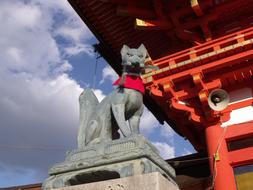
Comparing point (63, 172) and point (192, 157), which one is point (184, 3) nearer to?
point (192, 157)

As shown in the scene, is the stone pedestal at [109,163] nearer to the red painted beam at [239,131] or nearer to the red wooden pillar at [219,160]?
the red wooden pillar at [219,160]

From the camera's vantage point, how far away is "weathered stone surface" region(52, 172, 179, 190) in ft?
10.1

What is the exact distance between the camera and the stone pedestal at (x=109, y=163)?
10.8ft

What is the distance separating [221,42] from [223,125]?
1.62 metres

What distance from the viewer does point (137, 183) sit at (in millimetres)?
3135

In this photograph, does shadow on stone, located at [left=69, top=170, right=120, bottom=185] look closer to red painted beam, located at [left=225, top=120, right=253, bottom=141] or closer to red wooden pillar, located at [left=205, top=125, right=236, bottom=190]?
red wooden pillar, located at [left=205, top=125, right=236, bottom=190]

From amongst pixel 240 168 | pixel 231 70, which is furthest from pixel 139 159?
pixel 231 70

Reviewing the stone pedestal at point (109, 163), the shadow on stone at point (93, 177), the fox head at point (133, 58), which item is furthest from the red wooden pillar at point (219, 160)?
the shadow on stone at point (93, 177)

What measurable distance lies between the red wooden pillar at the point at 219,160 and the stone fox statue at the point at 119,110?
9.43 feet

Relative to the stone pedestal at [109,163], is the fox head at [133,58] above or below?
above

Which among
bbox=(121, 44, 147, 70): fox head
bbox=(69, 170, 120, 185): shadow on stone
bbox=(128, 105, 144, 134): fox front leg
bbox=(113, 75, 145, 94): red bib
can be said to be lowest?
bbox=(69, 170, 120, 185): shadow on stone

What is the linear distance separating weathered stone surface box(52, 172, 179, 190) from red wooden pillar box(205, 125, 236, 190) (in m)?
3.10

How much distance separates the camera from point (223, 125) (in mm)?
6734

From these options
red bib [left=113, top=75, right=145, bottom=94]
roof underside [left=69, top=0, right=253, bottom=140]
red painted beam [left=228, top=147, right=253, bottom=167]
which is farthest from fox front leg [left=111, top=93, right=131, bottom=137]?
roof underside [left=69, top=0, right=253, bottom=140]
